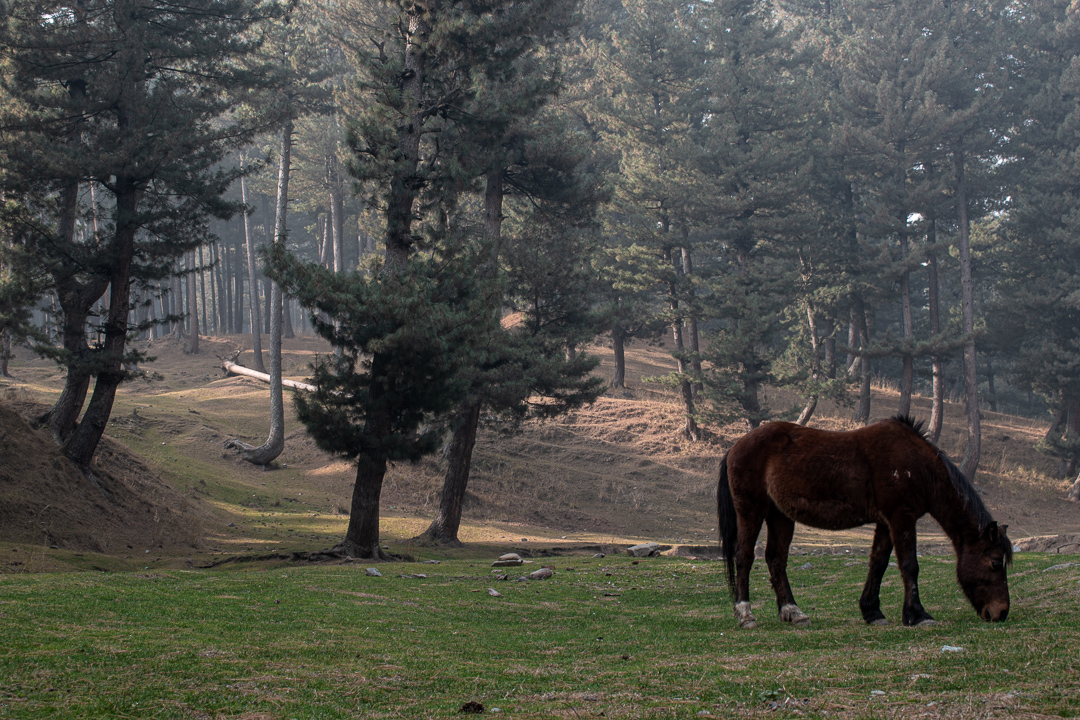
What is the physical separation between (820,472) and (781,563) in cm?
120

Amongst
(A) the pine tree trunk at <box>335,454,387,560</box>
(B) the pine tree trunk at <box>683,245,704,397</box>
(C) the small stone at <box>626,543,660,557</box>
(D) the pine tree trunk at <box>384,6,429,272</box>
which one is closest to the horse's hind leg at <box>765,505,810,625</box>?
(C) the small stone at <box>626,543,660,557</box>

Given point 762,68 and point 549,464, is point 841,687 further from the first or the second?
point 762,68

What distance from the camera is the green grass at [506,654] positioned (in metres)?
4.85

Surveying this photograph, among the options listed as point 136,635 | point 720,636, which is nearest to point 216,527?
point 136,635

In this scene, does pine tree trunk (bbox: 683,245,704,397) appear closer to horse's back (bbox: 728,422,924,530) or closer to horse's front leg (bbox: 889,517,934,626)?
horse's back (bbox: 728,422,924,530)

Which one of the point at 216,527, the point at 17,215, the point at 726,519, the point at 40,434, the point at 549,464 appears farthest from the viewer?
the point at 549,464

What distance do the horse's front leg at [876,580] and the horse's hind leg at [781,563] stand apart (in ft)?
2.07

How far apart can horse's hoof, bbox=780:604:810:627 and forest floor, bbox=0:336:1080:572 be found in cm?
1102

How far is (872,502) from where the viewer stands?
821 centimetres

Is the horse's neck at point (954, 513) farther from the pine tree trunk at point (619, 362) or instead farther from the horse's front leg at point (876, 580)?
the pine tree trunk at point (619, 362)

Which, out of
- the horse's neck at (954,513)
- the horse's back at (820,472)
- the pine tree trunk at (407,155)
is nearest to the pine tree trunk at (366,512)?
the pine tree trunk at (407,155)

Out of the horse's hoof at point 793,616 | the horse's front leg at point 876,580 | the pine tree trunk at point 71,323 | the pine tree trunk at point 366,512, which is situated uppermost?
the pine tree trunk at point 71,323

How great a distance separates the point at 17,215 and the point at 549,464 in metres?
22.7

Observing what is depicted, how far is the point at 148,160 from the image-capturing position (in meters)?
18.8
